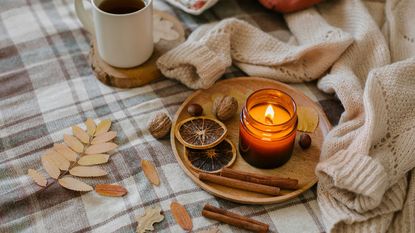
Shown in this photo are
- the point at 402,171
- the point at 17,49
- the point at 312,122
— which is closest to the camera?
the point at 402,171

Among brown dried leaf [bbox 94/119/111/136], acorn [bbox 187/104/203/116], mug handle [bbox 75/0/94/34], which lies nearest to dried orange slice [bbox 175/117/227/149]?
acorn [bbox 187/104/203/116]

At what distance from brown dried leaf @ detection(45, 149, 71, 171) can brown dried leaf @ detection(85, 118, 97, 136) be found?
6 cm

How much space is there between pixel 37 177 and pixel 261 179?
13.0 inches

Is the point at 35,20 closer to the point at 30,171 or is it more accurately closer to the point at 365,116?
the point at 30,171

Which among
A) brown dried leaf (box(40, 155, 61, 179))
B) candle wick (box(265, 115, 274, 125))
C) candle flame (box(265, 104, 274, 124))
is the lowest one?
brown dried leaf (box(40, 155, 61, 179))

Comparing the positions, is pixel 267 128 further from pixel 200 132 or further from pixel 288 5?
pixel 288 5

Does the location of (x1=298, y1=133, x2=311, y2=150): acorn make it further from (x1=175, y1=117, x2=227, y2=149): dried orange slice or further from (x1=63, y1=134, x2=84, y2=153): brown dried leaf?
(x1=63, y1=134, x2=84, y2=153): brown dried leaf

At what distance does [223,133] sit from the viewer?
2.71 feet

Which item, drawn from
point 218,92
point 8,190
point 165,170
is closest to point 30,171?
Answer: point 8,190

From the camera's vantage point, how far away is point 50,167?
79 centimetres

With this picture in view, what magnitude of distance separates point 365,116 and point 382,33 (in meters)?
0.27

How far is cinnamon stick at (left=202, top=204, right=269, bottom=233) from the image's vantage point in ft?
2.38

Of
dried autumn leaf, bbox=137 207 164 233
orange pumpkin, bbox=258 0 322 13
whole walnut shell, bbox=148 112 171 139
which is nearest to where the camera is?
dried autumn leaf, bbox=137 207 164 233

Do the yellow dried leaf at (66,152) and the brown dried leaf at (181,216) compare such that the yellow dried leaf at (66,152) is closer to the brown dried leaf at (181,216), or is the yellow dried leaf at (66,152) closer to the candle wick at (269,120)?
the brown dried leaf at (181,216)
